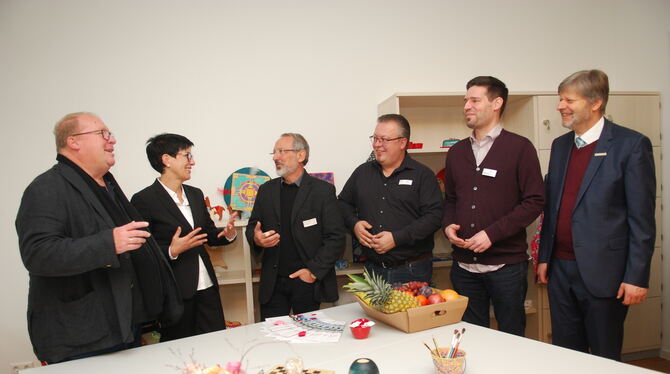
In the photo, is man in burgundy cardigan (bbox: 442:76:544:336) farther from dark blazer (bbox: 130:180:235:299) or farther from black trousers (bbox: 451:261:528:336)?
dark blazer (bbox: 130:180:235:299)

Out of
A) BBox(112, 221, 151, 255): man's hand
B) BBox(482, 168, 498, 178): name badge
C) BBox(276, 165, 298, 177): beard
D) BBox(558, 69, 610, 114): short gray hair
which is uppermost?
BBox(558, 69, 610, 114): short gray hair

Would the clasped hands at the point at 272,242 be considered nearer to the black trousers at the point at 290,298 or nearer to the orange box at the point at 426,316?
the black trousers at the point at 290,298

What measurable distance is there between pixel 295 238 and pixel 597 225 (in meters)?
1.72

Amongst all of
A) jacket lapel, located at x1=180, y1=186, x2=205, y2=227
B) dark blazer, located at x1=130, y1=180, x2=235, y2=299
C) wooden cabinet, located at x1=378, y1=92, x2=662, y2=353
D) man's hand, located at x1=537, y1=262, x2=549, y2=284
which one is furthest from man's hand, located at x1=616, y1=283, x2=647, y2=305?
jacket lapel, located at x1=180, y1=186, x2=205, y2=227

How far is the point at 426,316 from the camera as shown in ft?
6.29

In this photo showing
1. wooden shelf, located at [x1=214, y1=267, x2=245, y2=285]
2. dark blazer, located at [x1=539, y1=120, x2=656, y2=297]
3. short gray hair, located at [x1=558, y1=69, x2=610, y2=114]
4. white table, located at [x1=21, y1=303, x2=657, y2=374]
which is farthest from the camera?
wooden shelf, located at [x1=214, y1=267, x2=245, y2=285]

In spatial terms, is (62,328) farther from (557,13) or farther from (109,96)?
(557,13)

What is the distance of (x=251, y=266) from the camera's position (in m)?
3.44

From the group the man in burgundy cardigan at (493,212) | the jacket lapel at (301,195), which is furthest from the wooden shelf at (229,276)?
the man in burgundy cardigan at (493,212)

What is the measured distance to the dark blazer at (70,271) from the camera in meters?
1.73

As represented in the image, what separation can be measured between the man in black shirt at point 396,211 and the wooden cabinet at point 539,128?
0.56 metres

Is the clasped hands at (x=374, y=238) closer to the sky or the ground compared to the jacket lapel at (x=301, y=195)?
closer to the ground

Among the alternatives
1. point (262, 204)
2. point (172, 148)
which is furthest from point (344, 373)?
point (172, 148)

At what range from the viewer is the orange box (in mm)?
1890
